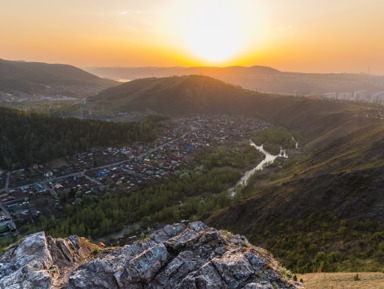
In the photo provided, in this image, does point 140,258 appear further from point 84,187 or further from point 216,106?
point 216,106

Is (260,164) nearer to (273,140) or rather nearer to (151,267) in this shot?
(273,140)

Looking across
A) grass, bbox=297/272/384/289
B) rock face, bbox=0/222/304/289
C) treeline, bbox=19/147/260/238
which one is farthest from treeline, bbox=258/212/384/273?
treeline, bbox=19/147/260/238

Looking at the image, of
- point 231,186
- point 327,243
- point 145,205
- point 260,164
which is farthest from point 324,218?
point 260,164

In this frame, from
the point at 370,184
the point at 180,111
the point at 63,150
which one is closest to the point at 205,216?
the point at 370,184

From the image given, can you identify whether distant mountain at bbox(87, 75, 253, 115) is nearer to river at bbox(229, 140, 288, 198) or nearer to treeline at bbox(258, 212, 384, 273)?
river at bbox(229, 140, 288, 198)

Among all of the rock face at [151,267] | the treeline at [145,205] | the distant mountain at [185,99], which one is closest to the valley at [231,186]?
the treeline at [145,205]
